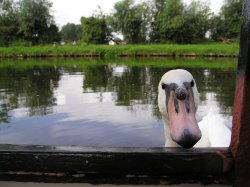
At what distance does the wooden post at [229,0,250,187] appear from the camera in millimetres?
1561

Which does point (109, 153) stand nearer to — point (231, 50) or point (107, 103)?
point (107, 103)

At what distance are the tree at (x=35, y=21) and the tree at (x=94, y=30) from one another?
5.70 meters

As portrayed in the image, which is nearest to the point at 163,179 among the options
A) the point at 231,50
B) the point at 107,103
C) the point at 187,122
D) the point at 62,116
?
the point at 187,122

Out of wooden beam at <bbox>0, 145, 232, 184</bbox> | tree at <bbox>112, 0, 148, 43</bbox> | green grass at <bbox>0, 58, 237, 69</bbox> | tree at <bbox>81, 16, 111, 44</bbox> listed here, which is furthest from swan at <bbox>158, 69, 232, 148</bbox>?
tree at <bbox>112, 0, 148, 43</bbox>

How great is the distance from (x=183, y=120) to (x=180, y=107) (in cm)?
17

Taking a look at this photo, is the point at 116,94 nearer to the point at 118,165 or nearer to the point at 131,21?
the point at 118,165

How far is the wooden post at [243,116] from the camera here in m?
1.56

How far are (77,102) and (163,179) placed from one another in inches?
418

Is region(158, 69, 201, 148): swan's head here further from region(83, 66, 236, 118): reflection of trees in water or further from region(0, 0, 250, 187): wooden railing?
region(83, 66, 236, 118): reflection of trees in water

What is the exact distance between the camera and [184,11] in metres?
59.3

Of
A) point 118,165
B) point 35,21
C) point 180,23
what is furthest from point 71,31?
point 118,165

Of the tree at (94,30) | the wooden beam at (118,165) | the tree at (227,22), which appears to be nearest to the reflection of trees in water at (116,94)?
the wooden beam at (118,165)

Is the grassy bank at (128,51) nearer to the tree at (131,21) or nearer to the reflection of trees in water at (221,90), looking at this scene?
the tree at (131,21)

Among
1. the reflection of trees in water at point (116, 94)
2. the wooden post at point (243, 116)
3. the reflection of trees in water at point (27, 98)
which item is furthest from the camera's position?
the reflection of trees in water at point (116, 94)
